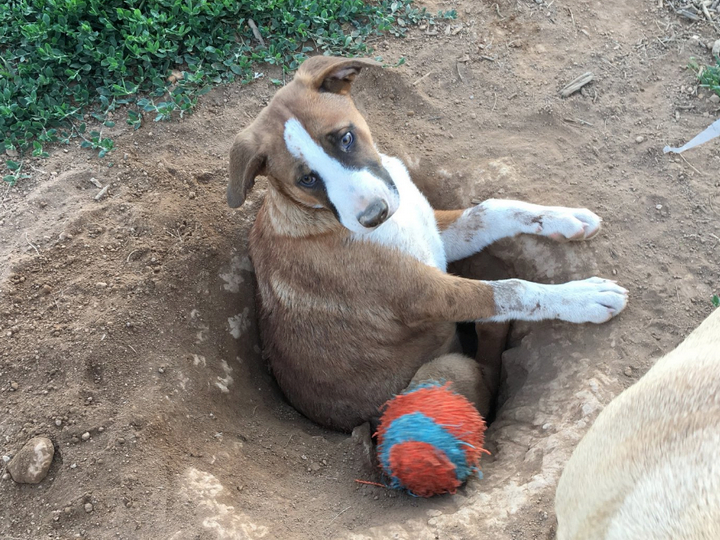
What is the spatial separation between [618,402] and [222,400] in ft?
7.68

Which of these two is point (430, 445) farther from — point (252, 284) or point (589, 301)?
point (252, 284)

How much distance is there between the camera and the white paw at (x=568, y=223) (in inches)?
139

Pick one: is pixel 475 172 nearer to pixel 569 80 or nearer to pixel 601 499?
pixel 569 80

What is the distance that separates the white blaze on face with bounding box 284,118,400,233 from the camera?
2.95 meters

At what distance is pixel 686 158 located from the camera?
387cm

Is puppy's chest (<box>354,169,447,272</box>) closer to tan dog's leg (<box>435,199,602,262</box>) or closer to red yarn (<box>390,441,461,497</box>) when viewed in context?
tan dog's leg (<box>435,199,602,262</box>)

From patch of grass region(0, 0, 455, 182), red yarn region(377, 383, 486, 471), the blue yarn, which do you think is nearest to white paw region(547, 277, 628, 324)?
red yarn region(377, 383, 486, 471)

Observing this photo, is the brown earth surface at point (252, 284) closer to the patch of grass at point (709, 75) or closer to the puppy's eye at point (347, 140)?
the patch of grass at point (709, 75)

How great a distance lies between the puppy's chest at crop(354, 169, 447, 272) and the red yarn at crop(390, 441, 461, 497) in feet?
4.06

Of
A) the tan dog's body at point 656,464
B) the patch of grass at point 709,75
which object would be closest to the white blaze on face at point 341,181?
the tan dog's body at point 656,464

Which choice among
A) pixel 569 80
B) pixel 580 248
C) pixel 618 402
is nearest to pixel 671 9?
pixel 569 80

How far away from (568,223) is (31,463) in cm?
333

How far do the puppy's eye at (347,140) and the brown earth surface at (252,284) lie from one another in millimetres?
1263

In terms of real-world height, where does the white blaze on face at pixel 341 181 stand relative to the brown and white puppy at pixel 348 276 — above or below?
above
